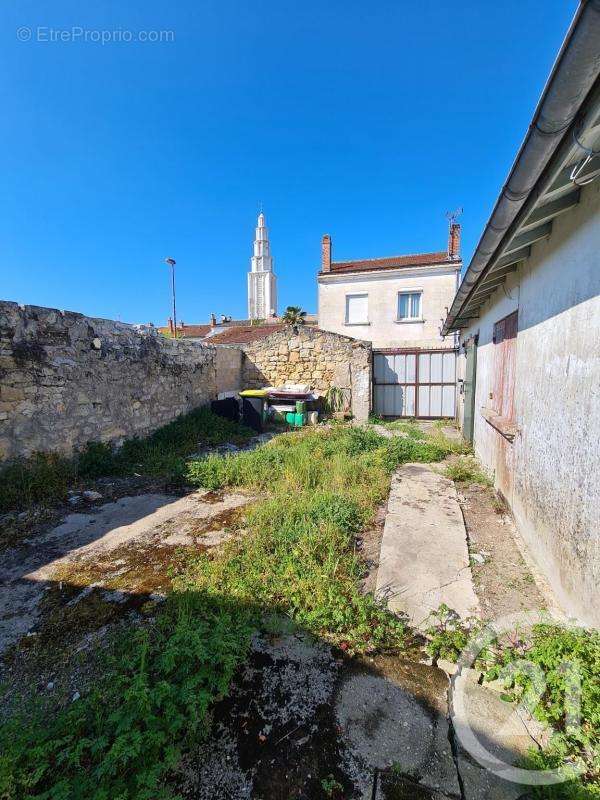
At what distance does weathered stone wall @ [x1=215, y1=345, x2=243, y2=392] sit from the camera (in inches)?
407

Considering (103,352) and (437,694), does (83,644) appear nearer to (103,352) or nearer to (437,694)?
(437,694)

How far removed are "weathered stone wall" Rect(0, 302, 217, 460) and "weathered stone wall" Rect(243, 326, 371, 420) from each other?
360 cm

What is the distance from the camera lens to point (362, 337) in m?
15.2

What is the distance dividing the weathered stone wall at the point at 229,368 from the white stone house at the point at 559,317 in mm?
7657

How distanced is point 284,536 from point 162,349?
590 centimetres

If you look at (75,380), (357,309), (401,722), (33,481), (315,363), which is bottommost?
(401,722)

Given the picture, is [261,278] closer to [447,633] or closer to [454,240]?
[454,240]

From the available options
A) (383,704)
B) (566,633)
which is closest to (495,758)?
(383,704)

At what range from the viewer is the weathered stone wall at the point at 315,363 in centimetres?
1048

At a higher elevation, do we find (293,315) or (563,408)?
(293,315)

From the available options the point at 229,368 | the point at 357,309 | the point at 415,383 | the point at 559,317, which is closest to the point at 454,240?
the point at 357,309

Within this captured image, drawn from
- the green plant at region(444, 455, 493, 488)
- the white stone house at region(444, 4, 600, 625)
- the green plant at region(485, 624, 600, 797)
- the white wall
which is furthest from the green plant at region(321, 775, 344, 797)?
the white wall

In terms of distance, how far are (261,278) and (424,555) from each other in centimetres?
6416

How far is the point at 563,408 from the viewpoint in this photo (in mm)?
2521
